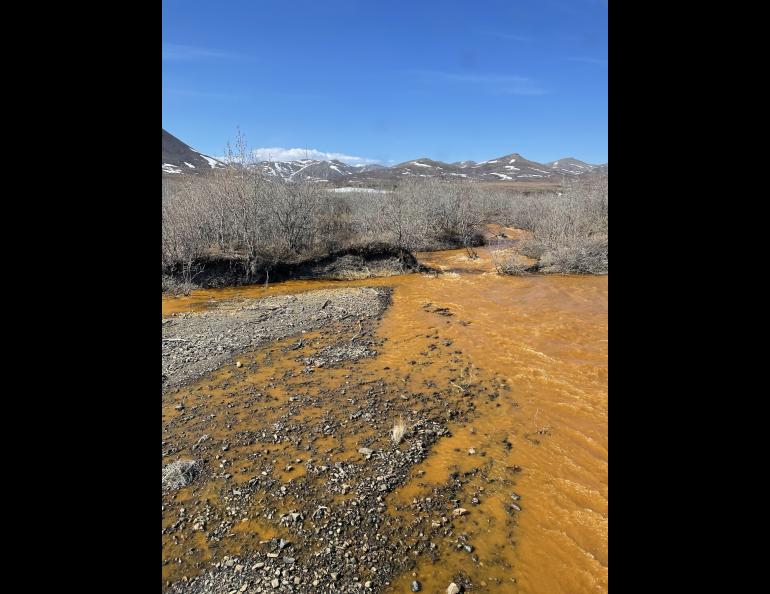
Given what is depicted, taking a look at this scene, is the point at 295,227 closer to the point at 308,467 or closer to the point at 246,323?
the point at 246,323

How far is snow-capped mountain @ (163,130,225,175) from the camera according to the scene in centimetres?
6105

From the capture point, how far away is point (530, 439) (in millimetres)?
4980

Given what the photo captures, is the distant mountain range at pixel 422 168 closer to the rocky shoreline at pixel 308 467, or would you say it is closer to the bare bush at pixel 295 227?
the bare bush at pixel 295 227

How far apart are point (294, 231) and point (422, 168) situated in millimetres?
77353

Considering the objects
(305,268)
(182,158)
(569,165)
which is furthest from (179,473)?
(569,165)

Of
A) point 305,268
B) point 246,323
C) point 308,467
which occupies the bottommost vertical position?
point 308,467

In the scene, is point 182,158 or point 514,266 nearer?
point 514,266

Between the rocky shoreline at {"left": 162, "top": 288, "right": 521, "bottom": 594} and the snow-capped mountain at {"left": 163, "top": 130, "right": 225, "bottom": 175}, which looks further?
the snow-capped mountain at {"left": 163, "top": 130, "right": 225, "bottom": 175}

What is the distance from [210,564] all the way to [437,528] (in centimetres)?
180

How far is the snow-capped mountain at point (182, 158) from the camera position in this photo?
61.0 meters

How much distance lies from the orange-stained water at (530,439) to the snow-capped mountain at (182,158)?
57254 mm

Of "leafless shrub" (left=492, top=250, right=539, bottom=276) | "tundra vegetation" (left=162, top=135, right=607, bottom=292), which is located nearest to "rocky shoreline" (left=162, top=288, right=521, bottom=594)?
"tundra vegetation" (left=162, top=135, right=607, bottom=292)

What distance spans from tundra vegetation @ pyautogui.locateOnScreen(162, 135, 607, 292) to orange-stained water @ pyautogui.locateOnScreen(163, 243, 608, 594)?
3.17 metres

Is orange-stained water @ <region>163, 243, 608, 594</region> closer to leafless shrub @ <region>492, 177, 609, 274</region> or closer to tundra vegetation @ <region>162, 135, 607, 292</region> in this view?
tundra vegetation @ <region>162, 135, 607, 292</region>
